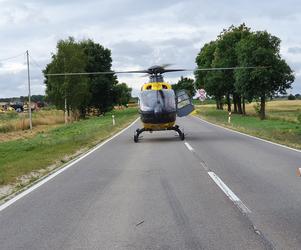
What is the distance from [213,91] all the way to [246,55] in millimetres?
19134

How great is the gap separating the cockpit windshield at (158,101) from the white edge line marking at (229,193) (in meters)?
12.3

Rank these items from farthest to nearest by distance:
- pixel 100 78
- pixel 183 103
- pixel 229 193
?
pixel 100 78
pixel 183 103
pixel 229 193

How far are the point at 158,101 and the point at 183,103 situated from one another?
2560 mm

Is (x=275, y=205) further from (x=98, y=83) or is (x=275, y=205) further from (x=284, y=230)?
(x=98, y=83)

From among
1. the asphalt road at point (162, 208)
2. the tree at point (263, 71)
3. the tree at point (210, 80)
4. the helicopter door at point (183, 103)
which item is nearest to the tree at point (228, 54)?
the tree at point (210, 80)

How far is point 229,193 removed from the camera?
10.1 metres

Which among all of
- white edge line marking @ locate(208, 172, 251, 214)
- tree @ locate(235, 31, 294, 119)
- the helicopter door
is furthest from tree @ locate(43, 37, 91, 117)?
white edge line marking @ locate(208, 172, 251, 214)

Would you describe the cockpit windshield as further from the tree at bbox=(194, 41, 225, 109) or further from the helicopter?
the tree at bbox=(194, 41, 225, 109)

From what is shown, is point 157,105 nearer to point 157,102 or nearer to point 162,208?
point 157,102

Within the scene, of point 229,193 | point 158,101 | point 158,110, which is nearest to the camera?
point 229,193

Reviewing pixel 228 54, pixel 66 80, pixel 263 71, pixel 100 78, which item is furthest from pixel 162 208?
pixel 100 78

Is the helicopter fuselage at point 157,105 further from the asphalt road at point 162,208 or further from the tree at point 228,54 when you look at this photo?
the tree at point 228,54

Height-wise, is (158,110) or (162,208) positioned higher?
(158,110)

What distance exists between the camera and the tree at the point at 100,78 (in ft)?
247
